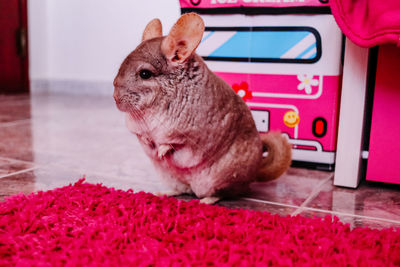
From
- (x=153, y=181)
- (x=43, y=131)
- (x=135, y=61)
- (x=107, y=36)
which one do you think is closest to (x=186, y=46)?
(x=135, y=61)

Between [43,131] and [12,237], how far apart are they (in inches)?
55.3

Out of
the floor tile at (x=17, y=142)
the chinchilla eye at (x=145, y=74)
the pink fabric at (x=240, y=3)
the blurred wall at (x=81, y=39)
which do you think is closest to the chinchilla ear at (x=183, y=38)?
the chinchilla eye at (x=145, y=74)

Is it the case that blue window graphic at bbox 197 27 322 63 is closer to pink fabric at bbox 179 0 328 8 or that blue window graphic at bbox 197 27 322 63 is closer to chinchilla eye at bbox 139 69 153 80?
pink fabric at bbox 179 0 328 8

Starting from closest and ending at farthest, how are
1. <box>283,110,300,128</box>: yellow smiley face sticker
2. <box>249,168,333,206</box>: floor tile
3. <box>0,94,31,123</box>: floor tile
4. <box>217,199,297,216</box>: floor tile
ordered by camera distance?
<box>217,199,297,216</box>: floor tile, <box>249,168,333,206</box>: floor tile, <box>283,110,300,128</box>: yellow smiley face sticker, <box>0,94,31,123</box>: floor tile

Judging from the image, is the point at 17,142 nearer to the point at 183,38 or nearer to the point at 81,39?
the point at 183,38

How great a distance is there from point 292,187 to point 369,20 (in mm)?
599

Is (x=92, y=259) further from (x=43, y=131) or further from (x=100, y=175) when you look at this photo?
(x=43, y=131)

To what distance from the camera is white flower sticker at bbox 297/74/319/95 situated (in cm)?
163

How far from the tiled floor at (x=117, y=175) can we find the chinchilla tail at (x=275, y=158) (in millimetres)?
62

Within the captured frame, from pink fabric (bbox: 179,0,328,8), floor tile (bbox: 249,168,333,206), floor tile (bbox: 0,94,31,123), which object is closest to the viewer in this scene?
floor tile (bbox: 249,168,333,206)

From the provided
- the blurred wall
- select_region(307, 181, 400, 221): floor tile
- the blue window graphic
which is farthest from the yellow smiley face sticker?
the blurred wall

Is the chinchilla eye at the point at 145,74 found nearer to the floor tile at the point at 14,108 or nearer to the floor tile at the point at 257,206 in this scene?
the floor tile at the point at 257,206

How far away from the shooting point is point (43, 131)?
217cm

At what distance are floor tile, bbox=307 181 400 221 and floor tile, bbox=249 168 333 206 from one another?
48 mm
